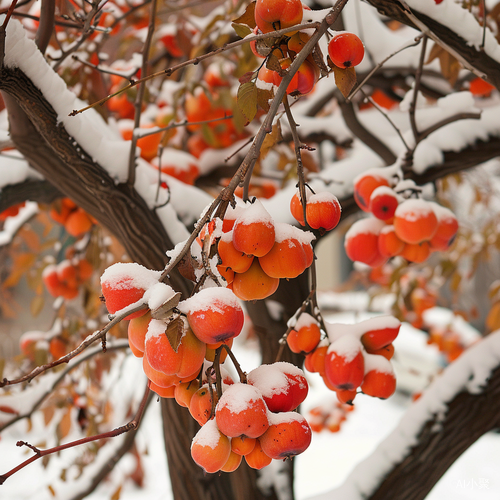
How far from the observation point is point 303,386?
0.36m

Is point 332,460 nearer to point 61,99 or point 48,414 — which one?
point 48,414

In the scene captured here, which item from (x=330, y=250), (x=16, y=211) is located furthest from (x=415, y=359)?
(x=330, y=250)

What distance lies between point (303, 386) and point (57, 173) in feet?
1.58

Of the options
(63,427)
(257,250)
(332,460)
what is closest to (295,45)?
(257,250)

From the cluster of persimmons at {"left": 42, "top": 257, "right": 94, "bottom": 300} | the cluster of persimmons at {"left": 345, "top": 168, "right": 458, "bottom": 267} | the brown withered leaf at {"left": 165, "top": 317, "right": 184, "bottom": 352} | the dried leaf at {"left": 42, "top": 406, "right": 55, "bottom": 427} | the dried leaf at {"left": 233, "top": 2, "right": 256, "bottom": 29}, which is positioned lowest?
the brown withered leaf at {"left": 165, "top": 317, "right": 184, "bottom": 352}

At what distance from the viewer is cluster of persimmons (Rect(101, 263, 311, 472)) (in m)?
0.28

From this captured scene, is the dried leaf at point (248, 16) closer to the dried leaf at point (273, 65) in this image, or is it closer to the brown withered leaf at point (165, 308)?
the dried leaf at point (273, 65)

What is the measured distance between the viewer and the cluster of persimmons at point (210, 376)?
0.28 m

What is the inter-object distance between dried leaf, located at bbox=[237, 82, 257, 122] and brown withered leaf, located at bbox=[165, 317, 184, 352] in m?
0.17

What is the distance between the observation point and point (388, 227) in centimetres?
62

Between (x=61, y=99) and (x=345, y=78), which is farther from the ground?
(x=61, y=99)

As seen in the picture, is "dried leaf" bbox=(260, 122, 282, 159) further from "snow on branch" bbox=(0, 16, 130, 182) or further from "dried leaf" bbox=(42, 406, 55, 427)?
"dried leaf" bbox=(42, 406, 55, 427)

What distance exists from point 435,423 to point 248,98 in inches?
27.5


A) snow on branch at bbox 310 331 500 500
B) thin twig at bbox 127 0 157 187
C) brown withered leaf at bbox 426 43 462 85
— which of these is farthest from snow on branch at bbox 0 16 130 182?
snow on branch at bbox 310 331 500 500
